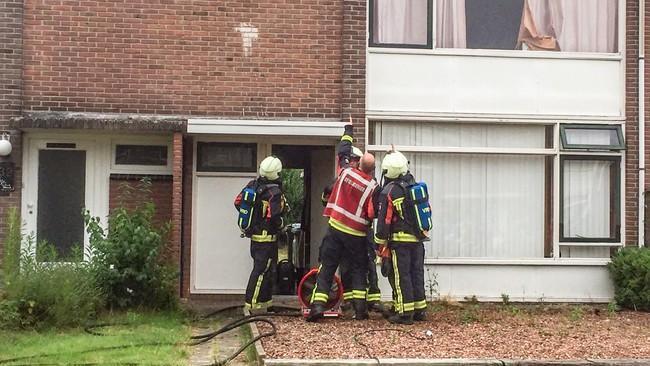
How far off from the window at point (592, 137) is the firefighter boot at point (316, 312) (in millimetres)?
4579

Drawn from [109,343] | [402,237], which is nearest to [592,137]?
[402,237]

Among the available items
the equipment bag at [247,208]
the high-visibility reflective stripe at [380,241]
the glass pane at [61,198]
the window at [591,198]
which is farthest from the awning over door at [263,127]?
the window at [591,198]

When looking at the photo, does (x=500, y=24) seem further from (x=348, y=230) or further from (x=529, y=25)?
(x=348, y=230)

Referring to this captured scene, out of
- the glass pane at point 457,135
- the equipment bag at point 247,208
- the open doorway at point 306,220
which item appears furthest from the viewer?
the open doorway at point 306,220

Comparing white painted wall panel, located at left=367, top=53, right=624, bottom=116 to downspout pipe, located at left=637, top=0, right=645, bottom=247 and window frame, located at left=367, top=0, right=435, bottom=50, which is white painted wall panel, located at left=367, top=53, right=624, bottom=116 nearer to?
window frame, located at left=367, top=0, right=435, bottom=50

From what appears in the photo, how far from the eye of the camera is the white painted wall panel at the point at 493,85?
11094 millimetres

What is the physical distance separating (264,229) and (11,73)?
4136mm

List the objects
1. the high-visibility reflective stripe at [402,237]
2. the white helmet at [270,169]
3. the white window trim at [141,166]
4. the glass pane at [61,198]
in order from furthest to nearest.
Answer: the white window trim at [141,166], the glass pane at [61,198], the white helmet at [270,169], the high-visibility reflective stripe at [402,237]

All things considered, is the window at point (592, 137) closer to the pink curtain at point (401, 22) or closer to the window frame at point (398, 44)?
the window frame at point (398, 44)

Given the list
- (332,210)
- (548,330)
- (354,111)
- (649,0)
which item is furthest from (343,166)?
(649,0)

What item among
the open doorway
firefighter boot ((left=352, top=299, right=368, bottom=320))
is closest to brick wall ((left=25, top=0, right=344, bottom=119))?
the open doorway

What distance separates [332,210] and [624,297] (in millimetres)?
4599

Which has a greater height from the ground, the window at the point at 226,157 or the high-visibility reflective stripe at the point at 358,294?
the window at the point at 226,157

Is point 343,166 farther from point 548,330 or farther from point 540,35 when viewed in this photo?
point 540,35
